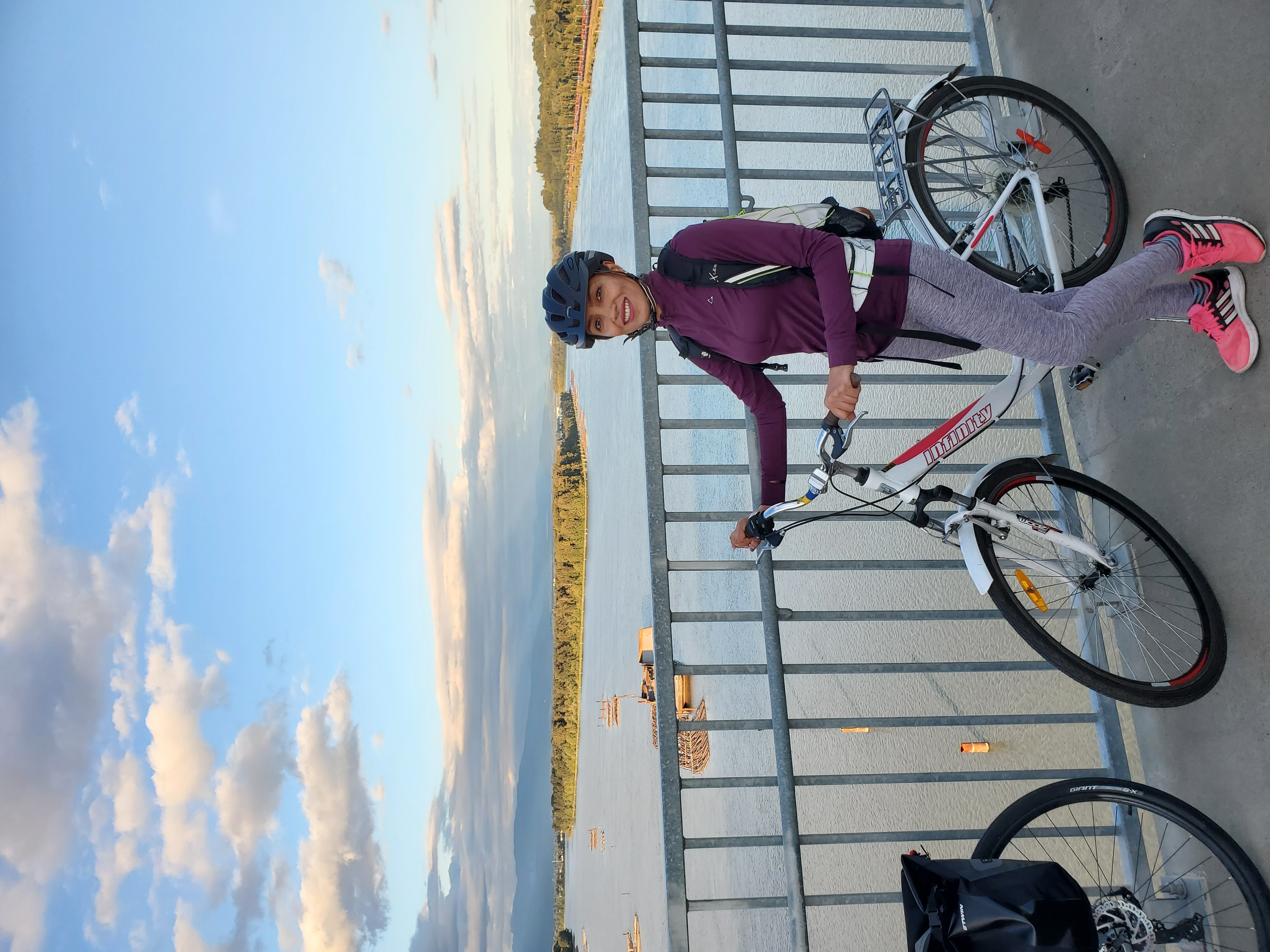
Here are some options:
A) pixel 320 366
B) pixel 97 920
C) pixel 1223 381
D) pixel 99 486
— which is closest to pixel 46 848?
pixel 97 920

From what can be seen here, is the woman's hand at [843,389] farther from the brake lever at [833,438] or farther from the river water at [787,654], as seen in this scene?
the river water at [787,654]

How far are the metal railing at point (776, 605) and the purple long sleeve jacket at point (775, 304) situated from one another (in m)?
0.43

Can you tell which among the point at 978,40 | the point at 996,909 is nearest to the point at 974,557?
the point at 996,909

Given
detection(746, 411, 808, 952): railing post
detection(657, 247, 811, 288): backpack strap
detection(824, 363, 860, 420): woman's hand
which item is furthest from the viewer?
detection(746, 411, 808, 952): railing post

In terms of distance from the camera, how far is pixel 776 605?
255 cm

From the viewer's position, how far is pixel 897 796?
144 inches

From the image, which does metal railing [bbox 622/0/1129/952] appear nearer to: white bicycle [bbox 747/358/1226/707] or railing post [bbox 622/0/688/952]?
railing post [bbox 622/0/688/952]

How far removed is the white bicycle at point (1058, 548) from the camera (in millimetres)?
2309

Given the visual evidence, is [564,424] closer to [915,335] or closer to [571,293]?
[571,293]

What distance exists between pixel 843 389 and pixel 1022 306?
0.68m

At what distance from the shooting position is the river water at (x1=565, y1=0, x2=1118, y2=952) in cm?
363

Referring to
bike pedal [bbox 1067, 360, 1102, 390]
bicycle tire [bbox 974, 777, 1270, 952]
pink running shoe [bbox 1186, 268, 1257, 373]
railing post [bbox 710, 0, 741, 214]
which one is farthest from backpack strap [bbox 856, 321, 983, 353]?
bicycle tire [bbox 974, 777, 1270, 952]

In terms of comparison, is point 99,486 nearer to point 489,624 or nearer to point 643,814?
point 489,624

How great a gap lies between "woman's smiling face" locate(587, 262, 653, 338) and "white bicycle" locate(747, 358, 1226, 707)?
0.61 m
